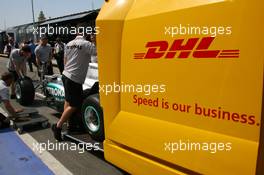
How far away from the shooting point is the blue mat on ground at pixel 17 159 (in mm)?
4225

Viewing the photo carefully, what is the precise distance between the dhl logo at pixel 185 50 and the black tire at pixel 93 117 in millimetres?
1595

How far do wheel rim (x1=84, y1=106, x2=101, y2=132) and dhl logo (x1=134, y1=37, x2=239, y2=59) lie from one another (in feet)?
5.73

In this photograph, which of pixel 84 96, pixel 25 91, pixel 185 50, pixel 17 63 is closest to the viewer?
pixel 185 50

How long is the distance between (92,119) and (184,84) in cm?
228

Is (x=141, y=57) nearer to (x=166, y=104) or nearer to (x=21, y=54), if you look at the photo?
(x=166, y=104)

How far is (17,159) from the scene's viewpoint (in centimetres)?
466

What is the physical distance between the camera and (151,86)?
2.89m

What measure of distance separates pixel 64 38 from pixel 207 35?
22.0 m

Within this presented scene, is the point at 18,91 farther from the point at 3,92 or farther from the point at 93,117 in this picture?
the point at 93,117

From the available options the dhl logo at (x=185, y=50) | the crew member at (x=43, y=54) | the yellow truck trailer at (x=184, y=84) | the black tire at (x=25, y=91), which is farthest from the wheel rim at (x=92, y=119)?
the crew member at (x=43, y=54)


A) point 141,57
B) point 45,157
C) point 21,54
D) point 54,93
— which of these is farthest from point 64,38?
point 141,57

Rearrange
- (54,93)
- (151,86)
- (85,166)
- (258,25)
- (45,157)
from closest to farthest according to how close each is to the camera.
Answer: (258,25) < (151,86) < (85,166) < (45,157) < (54,93)

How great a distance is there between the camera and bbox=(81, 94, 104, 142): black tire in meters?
4.35

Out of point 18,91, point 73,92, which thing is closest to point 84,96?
point 73,92
